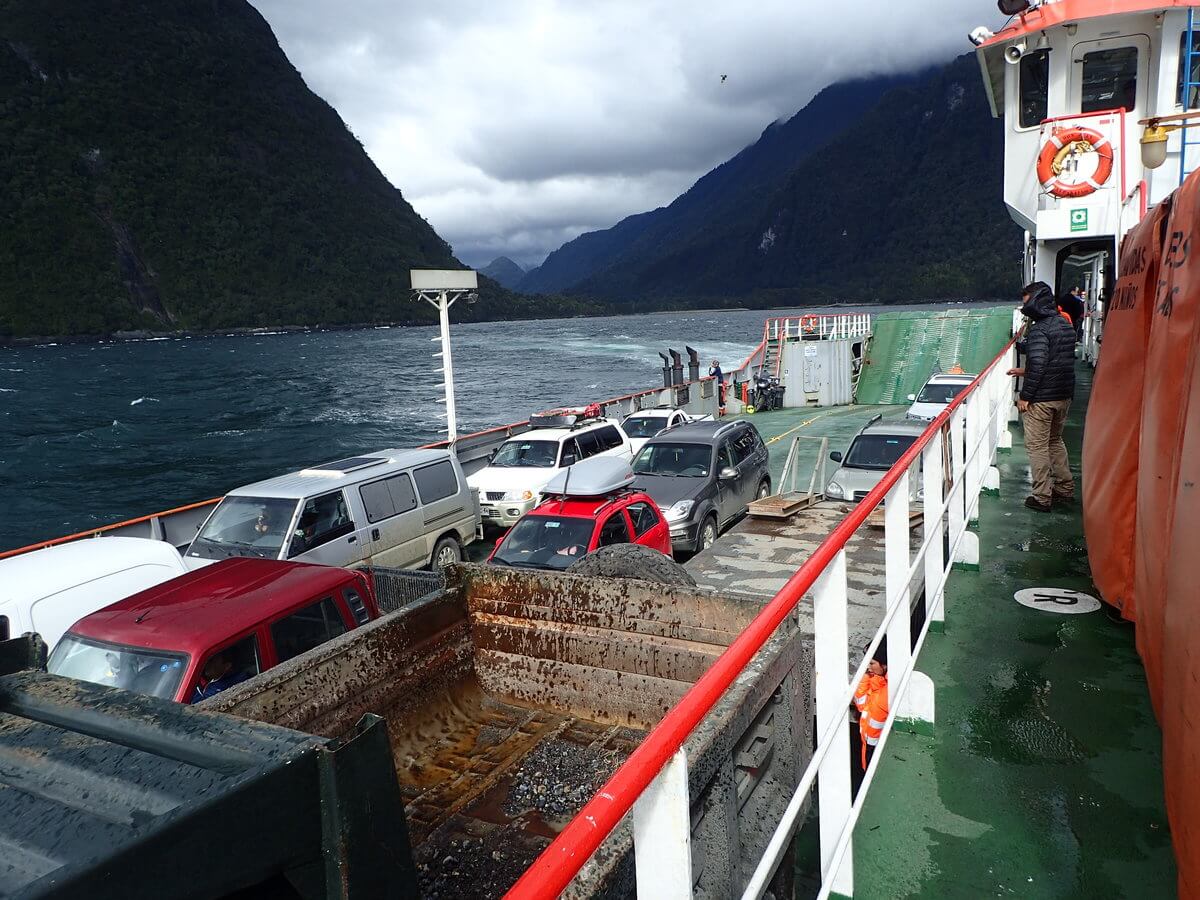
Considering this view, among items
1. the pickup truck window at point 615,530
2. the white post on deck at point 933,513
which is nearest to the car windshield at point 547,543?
the pickup truck window at point 615,530

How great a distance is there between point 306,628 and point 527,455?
8860 mm

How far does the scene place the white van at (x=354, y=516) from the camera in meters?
9.13

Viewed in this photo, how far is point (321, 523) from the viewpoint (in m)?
9.45

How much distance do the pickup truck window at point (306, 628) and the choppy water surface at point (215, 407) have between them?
74.3 ft

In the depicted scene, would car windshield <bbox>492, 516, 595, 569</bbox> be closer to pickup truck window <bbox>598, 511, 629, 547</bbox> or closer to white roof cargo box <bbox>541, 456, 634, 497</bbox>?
pickup truck window <bbox>598, 511, 629, 547</bbox>

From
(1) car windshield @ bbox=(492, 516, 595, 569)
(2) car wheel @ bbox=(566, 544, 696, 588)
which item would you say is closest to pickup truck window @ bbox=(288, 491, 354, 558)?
(1) car windshield @ bbox=(492, 516, 595, 569)

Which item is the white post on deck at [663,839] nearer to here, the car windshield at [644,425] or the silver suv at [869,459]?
the silver suv at [869,459]

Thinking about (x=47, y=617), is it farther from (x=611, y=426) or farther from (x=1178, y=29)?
(x=1178, y=29)

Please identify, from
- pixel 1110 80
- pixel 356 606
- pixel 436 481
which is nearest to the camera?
pixel 356 606

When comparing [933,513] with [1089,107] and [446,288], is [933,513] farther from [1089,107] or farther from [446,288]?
[446,288]

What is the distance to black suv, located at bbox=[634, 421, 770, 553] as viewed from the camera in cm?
1116

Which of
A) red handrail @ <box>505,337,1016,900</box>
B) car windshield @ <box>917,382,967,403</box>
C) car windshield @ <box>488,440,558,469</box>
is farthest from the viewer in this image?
car windshield @ <box>917,382,967,403</box>

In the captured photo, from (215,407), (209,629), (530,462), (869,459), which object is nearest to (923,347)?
(869,459)

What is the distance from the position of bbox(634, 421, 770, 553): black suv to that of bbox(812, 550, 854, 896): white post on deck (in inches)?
341
